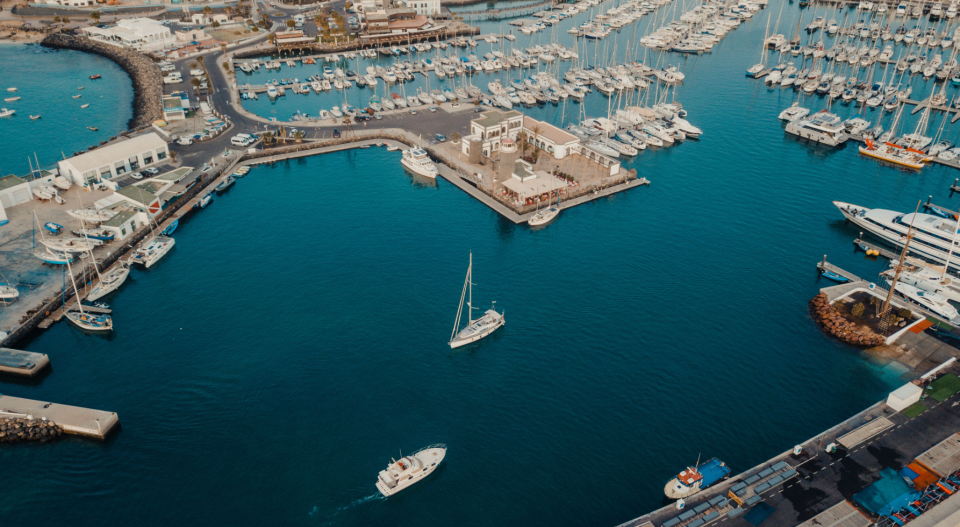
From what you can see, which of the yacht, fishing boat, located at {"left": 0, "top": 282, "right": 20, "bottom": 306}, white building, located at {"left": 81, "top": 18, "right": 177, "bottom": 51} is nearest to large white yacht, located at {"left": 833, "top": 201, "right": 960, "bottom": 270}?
the yacht

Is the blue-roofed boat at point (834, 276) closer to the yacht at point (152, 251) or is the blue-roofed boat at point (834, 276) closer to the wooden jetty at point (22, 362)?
the yacht at point (152, 251)

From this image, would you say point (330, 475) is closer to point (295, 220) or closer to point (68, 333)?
point (68, 333)

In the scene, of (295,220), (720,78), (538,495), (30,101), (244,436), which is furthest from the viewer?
(720,78)

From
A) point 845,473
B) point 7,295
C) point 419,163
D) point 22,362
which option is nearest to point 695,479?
point 845,473

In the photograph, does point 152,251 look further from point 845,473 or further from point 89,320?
point 845,473

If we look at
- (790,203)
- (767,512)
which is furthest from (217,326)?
(790,203)
